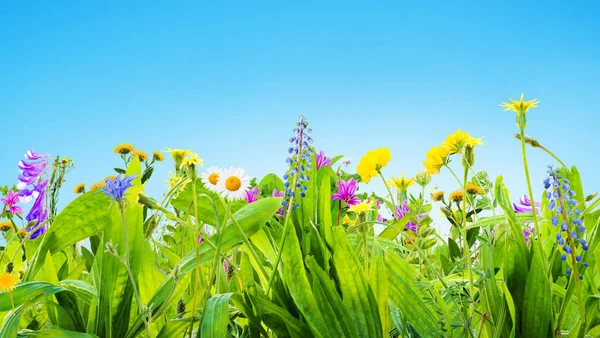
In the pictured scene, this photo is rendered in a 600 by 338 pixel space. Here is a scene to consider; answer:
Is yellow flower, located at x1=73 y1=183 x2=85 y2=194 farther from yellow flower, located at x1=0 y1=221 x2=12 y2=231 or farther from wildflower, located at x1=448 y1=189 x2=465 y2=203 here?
wildflower, located at x1=448 y1=189 x2=465 y2=203

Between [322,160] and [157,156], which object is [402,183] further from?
[157,156]

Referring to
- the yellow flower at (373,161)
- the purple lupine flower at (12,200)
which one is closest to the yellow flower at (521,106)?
the yellow flower at (373,161)

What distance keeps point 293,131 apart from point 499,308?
62 cm

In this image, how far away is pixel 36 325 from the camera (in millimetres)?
1536

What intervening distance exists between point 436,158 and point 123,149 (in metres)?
1.46

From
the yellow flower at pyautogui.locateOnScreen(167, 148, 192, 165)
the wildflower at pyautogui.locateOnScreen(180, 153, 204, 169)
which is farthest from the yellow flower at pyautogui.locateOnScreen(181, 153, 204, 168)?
the yellow flower at pyautogui.locateOnScreen(167, 148, 192, 165)

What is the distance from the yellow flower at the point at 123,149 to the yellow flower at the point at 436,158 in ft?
4.61

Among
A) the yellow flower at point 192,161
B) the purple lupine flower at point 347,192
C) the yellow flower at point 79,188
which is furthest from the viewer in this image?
Result: the yellow flower at point 79,188

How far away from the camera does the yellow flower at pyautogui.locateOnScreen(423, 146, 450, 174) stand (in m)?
1.54

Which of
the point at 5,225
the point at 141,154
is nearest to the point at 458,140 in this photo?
the point at 141,154

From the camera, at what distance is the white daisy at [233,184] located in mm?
1263

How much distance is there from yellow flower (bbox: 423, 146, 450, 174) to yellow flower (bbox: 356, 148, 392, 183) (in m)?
0.37

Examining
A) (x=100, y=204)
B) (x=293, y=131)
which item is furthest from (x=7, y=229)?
(x=293, y=131)

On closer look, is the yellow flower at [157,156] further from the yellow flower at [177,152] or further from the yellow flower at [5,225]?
the yellow flower at [177,152]
